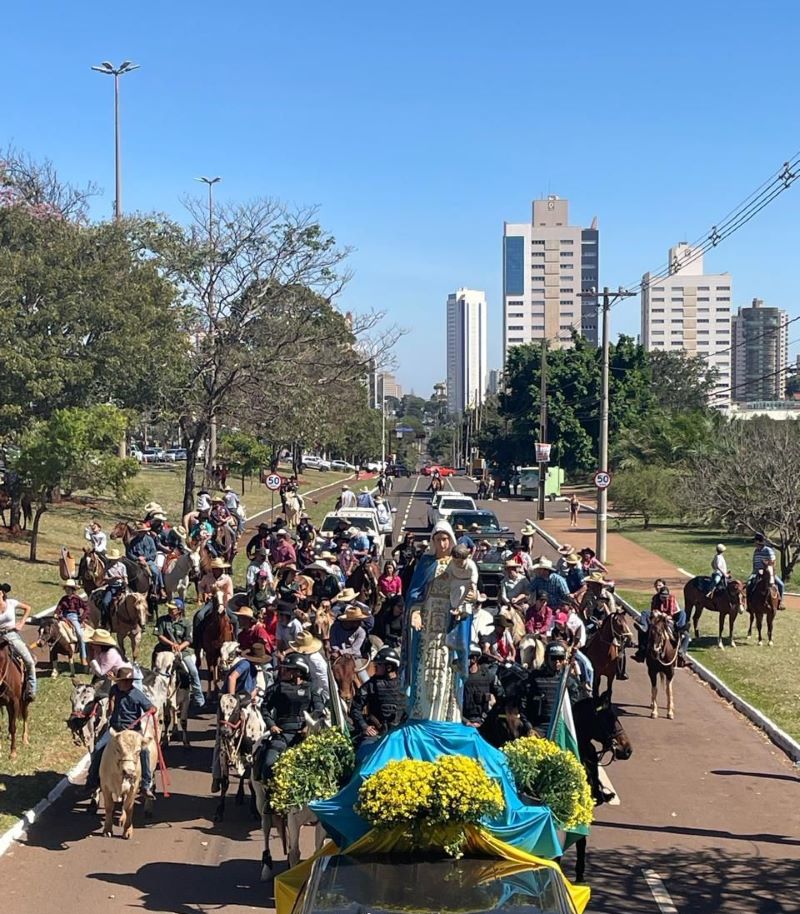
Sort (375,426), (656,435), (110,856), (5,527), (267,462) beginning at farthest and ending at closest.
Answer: (375,426) → (267,462) → (656,435) → (5,527) → (110,856)

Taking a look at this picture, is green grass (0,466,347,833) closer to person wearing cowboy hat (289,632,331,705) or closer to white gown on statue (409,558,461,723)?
person wearing cowboy hat (289,632,331,705)

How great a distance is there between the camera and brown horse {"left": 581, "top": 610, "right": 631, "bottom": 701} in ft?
54.4

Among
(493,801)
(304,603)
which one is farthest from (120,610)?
(493,801)

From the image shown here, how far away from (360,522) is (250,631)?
49.5ft

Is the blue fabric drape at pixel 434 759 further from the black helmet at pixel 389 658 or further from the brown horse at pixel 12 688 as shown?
the brown horse at pixel 12 688

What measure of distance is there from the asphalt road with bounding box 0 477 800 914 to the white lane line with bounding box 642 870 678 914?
0.02m

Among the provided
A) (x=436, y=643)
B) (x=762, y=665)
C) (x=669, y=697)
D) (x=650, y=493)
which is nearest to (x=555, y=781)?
(x=436, y=643)

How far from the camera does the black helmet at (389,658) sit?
1141cm

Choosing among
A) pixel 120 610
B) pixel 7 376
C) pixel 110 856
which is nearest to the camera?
pixel 110 856

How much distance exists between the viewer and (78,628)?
17.5 m

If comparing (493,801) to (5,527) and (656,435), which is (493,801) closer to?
(5,527)

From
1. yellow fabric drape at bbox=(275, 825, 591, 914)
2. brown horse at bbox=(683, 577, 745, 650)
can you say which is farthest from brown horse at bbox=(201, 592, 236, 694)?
brown horse at bbox=(683, 577, 745, 650)

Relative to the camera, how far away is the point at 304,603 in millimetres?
16969

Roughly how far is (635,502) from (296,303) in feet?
58.9
